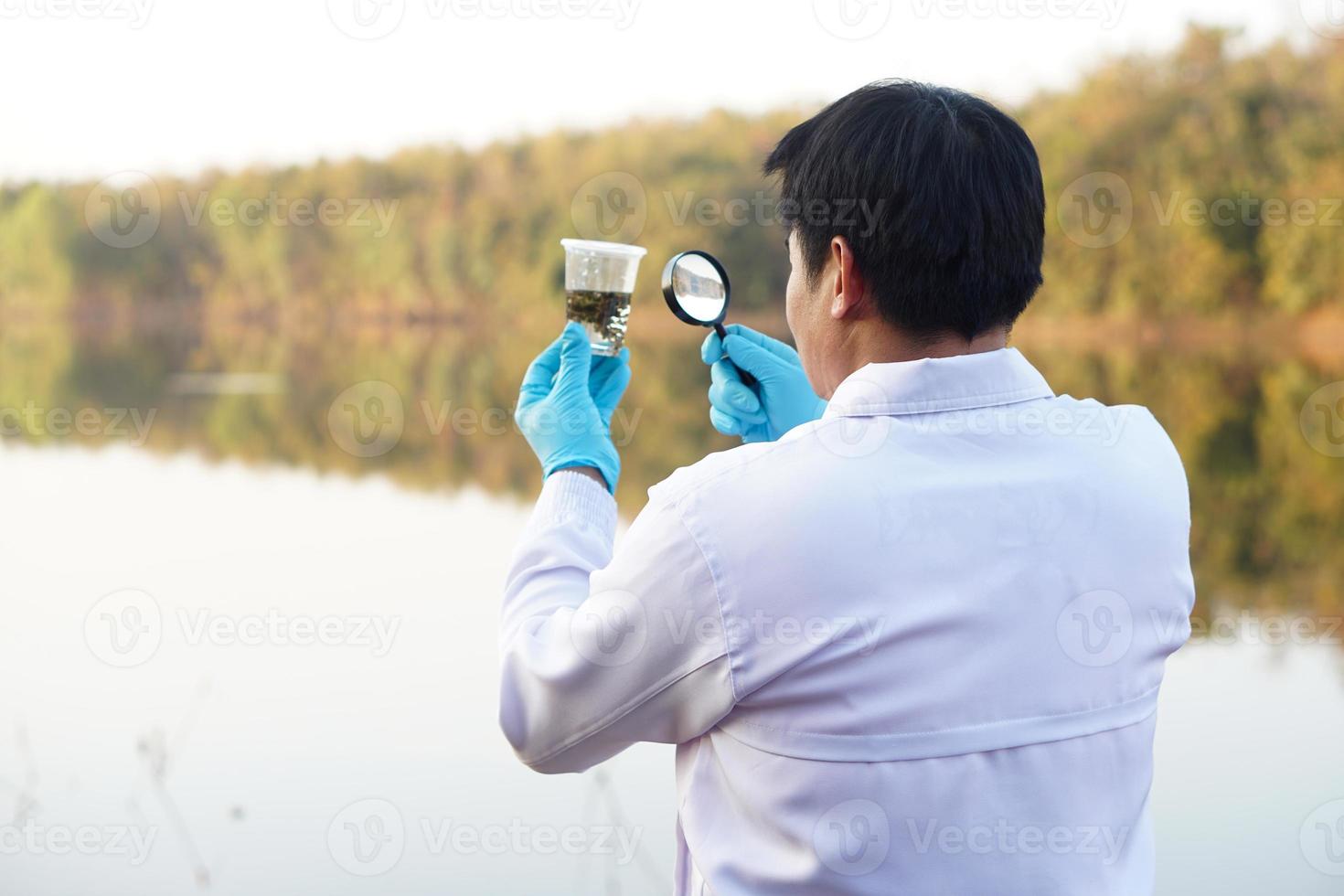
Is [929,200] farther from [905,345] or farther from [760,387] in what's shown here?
[760,387]

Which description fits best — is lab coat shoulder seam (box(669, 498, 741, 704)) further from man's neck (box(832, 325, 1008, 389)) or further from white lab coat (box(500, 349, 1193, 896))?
man's neck (box(832, 325, 1008, 389))

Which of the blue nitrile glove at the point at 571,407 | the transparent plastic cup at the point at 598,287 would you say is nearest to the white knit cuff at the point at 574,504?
the blue nitrile glove at the point at 571,407

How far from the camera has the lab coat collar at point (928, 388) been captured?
1.29 meters

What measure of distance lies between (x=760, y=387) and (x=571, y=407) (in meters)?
0.41

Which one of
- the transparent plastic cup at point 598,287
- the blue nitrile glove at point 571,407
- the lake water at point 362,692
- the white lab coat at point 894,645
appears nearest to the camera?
the white lab coat at point 894,645

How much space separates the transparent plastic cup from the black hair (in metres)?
0.97

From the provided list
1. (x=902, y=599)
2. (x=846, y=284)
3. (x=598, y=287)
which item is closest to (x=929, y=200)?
(x=846, y=284)

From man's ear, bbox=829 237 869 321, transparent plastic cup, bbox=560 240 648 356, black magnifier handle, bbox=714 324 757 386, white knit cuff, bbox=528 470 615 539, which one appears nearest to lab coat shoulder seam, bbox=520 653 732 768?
white knit cuff, bbox=528 470 615 539

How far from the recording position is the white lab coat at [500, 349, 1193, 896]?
118 cm

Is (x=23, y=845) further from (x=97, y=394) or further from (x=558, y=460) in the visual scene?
(x=97, y=394)

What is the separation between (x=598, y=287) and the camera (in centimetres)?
235

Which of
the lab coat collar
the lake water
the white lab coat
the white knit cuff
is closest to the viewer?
the white lab coat

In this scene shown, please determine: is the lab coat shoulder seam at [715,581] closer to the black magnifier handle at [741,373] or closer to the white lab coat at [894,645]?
the white lab coat at [894,645]

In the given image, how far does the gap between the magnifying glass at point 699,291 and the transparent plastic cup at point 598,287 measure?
18cm
